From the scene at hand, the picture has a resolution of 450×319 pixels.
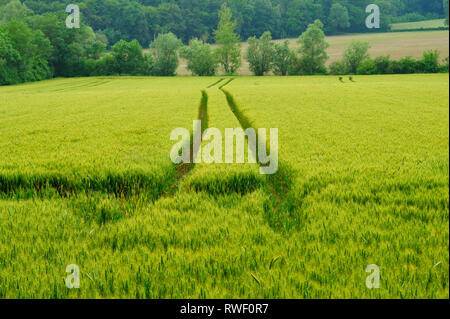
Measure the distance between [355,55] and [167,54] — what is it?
49888mm

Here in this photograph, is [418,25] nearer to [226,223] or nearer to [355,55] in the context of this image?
[355,55]

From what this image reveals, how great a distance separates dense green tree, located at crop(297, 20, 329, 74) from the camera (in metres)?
75.4

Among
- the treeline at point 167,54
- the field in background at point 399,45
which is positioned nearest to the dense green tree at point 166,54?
the treeline at point 167,54

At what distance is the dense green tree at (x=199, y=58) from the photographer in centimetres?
7912

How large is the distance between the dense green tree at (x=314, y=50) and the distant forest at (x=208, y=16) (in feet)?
89.5

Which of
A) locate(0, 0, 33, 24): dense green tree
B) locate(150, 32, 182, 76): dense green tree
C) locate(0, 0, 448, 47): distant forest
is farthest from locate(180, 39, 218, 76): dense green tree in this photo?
locate(0, 0, 33, 24): dense green tree

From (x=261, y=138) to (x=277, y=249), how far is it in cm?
726

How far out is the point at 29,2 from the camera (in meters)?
107

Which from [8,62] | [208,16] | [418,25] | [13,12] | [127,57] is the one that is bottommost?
[8,62]

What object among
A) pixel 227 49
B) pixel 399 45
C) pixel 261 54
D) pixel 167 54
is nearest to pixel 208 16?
pixel 227 49

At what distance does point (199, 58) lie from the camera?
7950 centimetres

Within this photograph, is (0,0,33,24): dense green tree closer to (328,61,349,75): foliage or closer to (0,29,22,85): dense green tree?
(0,29,22,85): dense green tree
